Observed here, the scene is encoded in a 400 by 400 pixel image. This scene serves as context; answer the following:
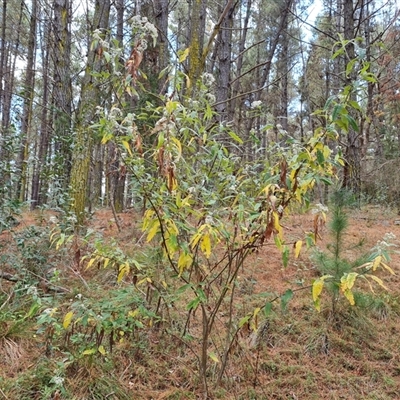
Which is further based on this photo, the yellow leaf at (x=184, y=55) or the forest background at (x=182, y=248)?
the yellow leaf at (x=184, y=55)

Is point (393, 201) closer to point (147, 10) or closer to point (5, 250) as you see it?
point (147, 10)

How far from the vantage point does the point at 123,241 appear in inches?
171

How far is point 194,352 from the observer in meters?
2.14

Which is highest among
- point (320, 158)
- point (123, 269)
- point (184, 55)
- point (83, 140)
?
point (184, 55)

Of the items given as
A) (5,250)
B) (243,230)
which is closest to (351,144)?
(243,230)

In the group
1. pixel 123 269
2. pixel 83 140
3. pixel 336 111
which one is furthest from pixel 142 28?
pixel 83 140

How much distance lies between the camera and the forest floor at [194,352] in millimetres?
2051

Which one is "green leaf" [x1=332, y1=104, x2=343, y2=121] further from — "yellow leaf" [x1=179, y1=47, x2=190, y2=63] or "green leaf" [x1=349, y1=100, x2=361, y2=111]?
"yellow leaf" [x1=179, y1=47, x2=190, y2=63]

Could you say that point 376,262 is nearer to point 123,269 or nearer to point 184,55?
point 123,269

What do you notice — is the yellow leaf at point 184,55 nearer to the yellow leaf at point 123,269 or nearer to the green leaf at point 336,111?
the green leaf at point 336,111

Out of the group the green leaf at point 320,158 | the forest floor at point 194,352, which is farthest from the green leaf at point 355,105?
the forest floor at point 194,352

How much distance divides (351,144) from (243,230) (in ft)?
17.3

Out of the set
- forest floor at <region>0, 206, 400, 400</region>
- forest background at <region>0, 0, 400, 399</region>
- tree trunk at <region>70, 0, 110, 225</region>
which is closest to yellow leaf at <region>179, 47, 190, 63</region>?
forest background at <region>0, 0, 400, 399</region>

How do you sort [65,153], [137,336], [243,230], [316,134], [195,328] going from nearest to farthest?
[316,134]
[243,230]
[137,336]
[195,328]
[65,153]
